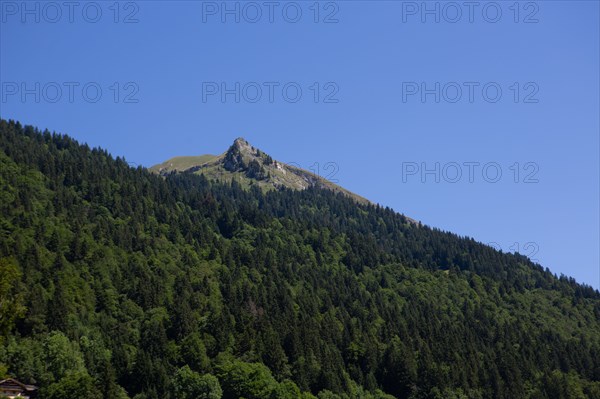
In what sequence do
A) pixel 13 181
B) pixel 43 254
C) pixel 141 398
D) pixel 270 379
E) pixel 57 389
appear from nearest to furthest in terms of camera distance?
pixel 57 389 → pixel 141 398 → pixel 270 379 → pixel 43 254 → pixel 13 181

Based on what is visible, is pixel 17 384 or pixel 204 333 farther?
pixel 204 333

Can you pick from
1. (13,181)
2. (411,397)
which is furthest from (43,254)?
(411,397)

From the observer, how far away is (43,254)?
156500mm

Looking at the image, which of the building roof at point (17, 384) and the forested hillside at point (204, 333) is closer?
the building roof at point (17, 384)

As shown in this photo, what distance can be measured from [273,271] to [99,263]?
51431mm

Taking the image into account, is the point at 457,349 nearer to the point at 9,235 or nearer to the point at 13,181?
Result: the point at 9,235

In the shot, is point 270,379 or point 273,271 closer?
point 270,379

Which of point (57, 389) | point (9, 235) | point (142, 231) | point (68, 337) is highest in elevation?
point (142, 231)

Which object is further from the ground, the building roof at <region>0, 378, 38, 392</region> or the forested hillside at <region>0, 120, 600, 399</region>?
the forested hillside at <region>0, 120, 600, 399</region>

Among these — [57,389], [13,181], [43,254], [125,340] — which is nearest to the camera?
[57,389]

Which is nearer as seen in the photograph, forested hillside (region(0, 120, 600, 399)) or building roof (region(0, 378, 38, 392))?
building roof (region(0, 378, 38, 392))

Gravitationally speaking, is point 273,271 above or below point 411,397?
above

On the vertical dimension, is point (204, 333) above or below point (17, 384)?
above

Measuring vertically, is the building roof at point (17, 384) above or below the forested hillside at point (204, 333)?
below
